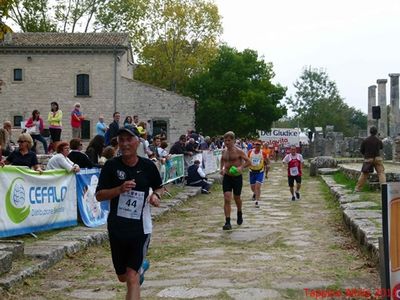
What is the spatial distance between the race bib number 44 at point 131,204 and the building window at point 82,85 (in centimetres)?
4035

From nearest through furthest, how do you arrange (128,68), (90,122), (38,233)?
1. (38,233)
2. (90,122)
3. (128,68)

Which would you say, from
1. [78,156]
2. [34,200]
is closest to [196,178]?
[78,156]

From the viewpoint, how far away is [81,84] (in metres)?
45.0

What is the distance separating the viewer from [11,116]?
148 ft

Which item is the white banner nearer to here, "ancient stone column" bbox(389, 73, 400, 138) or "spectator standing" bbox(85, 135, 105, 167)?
"spectator standing" bbox(85, 135, 105, 167)

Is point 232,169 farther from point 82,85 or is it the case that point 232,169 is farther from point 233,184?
point 82,85

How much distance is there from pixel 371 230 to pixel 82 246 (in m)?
4.18

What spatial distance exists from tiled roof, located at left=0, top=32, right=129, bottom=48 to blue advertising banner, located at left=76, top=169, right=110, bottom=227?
108 feet

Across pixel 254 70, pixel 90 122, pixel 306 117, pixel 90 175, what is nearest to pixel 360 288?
pixel 90 175

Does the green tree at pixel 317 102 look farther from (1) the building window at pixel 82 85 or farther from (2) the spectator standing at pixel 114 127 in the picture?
(2) the spectator standing at pixel 114 127

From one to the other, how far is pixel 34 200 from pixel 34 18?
46.2 meters

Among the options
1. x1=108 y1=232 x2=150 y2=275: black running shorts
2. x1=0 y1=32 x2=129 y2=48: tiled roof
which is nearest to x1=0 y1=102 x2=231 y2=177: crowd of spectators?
x1=108 y1=232 x2=150 y2=275: black running shorts

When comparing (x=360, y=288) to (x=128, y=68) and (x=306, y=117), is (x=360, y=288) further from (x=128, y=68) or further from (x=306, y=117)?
(x=306, y=117)

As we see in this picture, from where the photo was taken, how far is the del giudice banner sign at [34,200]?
28.3 feet
